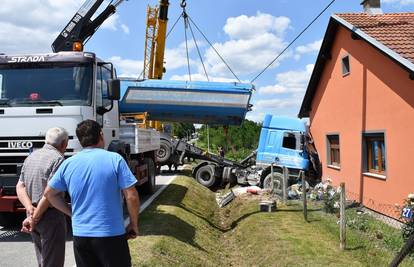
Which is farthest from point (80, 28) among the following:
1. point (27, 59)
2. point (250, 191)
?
point (250, 191)

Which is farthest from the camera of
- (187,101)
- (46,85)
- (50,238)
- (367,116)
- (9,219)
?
(187,101)

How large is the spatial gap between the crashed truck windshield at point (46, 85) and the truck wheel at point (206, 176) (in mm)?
11826

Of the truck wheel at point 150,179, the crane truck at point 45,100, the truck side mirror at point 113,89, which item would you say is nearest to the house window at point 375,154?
the truck wheel at point 150,179

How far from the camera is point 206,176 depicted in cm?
2036

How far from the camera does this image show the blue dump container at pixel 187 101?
1630cm

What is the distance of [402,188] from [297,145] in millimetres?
7044

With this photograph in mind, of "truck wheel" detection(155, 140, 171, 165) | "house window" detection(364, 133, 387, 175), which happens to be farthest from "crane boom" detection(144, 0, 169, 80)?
"house window" detection(364, 133, 387, 175)

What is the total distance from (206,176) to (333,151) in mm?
5680

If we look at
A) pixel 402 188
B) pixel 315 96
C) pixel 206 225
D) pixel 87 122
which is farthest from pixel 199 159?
pixel 87 122

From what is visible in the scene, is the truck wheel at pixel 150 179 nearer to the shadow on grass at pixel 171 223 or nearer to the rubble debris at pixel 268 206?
the shadow on grass at pixel 171 223

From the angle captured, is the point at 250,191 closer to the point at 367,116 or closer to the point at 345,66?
the point at 367,116

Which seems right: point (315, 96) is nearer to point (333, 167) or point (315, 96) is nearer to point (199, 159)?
point (333, 167)

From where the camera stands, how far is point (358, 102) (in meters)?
14.0

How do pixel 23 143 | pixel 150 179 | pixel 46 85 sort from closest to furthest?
pixel 23 143, pixel 46 85, pixel 150 179
